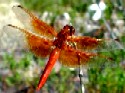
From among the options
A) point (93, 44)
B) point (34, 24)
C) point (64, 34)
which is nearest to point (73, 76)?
point (34, 24)

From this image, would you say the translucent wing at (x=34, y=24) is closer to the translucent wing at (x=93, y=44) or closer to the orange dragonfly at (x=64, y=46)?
the orange dragonfly at (x=64, y=46)

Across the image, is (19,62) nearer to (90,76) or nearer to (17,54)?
(17,54)

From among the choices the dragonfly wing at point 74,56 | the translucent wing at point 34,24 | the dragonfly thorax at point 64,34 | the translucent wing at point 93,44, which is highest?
the translucent wing at point 34,24

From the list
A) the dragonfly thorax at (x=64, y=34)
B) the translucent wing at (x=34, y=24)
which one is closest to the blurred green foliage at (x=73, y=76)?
the translucent wing at (x=34, y=24)

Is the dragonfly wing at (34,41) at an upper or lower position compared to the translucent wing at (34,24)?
lower

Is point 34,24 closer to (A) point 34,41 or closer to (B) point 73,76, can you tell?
(A) point 34,41

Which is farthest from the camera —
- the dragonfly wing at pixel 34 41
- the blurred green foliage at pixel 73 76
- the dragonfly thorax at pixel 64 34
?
the blurred green foliage at pixel 73 76

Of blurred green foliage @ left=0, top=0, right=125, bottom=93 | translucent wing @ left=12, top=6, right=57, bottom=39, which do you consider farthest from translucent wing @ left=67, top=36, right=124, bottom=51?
blurred green foliage @ left=0, top=0, right=125, bottom=93
